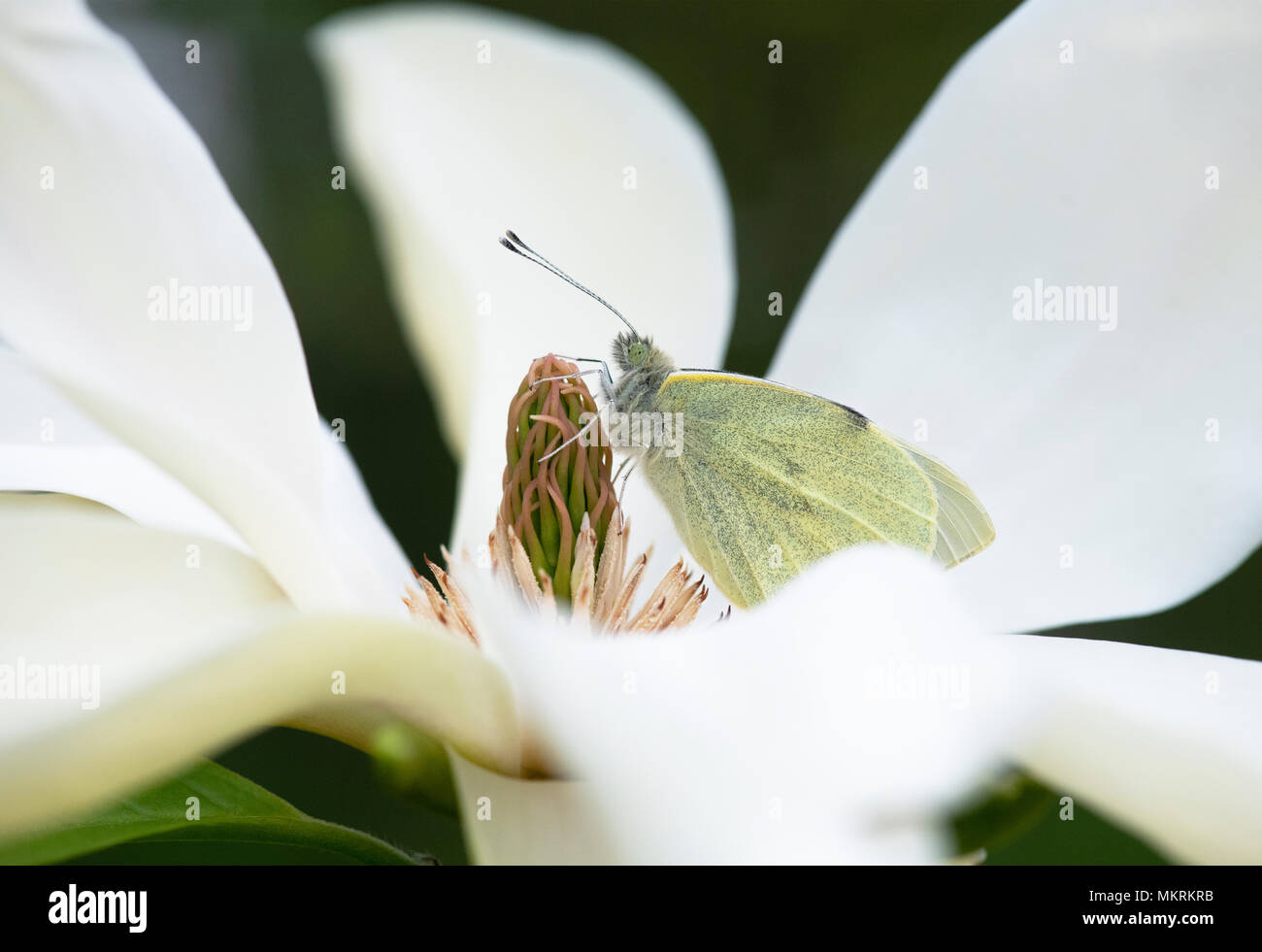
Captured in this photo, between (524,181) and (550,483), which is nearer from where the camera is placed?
(550,483)

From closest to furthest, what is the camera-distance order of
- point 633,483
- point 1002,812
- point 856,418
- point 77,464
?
point 1002,812 < point 77,464 < point 856,418 < point 633,483


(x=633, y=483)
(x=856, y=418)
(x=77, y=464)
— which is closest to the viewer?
(x=77, y=464)

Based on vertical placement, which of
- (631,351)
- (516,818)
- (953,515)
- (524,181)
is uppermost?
(524,181)

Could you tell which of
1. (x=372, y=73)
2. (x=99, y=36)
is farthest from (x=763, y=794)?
(x=372, y=73)

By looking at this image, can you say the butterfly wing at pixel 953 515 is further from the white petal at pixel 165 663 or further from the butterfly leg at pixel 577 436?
the white petal at pixel 165 663

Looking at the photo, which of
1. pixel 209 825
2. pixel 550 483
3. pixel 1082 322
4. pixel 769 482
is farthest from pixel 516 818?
pixel 1082 322

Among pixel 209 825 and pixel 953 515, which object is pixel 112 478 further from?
pixel 953 515
